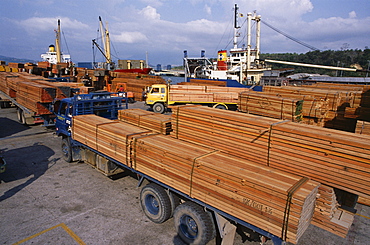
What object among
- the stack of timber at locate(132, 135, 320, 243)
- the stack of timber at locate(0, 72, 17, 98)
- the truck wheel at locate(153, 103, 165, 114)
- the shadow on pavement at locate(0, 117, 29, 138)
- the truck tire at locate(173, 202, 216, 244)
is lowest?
the shadow on pavement at locate(0, 117, 29, 138)

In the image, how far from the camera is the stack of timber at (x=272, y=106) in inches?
445

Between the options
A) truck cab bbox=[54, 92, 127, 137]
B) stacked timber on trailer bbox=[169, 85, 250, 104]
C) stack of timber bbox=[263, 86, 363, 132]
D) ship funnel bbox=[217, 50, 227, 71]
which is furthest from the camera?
ship funnel bbox=[217, 50, 227, 71]

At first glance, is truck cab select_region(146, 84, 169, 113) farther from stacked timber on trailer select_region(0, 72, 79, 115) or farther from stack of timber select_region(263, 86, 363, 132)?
stack of timber select_region(263, 86, 363, 132)

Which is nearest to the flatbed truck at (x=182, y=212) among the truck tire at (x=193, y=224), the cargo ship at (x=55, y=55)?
the truck tire at (x=193, y=224)

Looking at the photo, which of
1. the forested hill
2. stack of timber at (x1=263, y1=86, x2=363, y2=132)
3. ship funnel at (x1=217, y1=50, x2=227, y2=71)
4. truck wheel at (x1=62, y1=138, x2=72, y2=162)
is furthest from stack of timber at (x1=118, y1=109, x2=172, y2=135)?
the forested hill

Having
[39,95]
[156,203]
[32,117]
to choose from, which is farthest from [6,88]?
[156,203]

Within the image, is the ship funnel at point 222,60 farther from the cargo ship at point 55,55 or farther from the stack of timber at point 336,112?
the cargo ship at point 55,55

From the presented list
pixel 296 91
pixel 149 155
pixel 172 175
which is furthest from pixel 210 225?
pixel 296 91

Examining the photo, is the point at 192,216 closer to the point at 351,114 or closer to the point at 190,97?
the point at 351,114

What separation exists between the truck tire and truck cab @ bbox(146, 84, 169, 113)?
58.4ft

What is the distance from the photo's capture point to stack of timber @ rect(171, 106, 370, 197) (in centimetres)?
494

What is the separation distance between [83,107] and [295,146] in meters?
9.15

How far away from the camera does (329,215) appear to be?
4852 mm

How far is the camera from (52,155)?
1242cm
